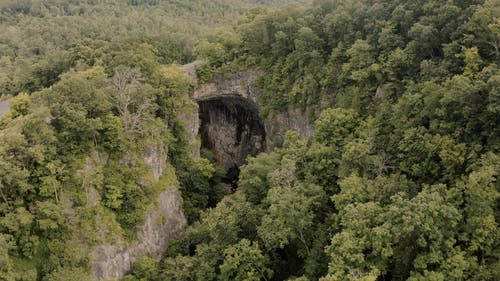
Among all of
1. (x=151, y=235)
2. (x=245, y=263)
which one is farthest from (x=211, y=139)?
(x=245, y=263)

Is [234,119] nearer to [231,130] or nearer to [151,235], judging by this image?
[231,130]

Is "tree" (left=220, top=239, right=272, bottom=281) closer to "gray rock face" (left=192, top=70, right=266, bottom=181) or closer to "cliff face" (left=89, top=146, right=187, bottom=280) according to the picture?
"cliff face" (left=89, top=146, right=187, bottom=280)

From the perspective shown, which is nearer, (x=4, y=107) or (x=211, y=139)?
(x=4, y=107)

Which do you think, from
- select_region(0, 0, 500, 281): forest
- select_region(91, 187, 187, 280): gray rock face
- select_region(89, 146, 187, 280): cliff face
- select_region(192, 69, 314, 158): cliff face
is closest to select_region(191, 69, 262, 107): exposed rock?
select_region(192, 69, 314, 158): cliff face

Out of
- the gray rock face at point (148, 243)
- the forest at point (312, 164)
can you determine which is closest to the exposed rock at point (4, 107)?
the forest at point (312, 164)

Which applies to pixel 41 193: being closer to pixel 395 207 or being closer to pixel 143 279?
pixel 143 279

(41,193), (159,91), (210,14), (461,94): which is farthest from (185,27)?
(461,94)
